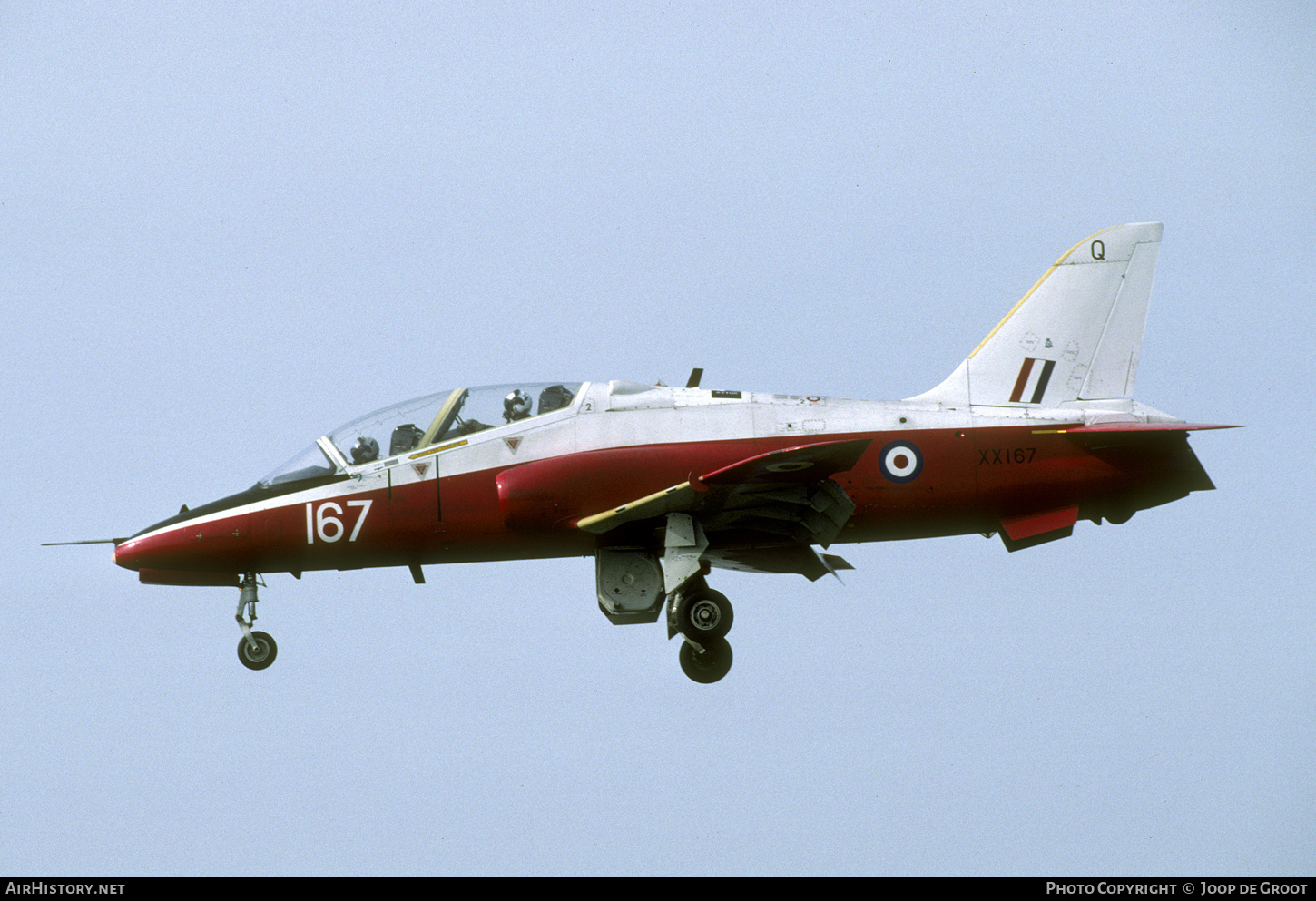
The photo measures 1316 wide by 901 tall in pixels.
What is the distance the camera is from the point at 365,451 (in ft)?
65.7

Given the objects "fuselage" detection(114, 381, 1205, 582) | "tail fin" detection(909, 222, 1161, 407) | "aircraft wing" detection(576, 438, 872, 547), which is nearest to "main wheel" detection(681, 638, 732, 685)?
"aircraft wing" detection(576, 438, 872, 547)

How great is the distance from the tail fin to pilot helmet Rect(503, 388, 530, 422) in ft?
18.5

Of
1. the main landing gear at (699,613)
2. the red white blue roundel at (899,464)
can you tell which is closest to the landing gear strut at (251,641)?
the main landing gear at (699,613)

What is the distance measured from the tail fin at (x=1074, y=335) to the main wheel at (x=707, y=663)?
4.60 meters

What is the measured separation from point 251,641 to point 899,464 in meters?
9.38

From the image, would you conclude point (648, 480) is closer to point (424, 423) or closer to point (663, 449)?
point (663, 449)

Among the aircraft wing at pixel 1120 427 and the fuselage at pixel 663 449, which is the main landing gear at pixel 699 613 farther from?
the aircraft wing at pixel 1120 427

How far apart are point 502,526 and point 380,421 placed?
241 centimetres

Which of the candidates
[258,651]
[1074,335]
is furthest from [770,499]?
Result: [258,651]

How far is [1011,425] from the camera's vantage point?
65.5 feet

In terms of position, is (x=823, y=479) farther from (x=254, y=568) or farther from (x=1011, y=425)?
(x=254, y=568)

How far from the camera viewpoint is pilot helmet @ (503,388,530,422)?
19875mm

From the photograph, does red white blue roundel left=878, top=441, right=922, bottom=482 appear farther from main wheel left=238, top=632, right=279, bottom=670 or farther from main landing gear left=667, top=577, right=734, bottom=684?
main wheel left=238, top=632, right=279, bottom=670
